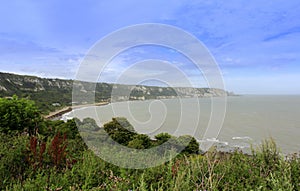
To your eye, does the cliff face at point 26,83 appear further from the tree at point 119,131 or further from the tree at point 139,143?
the tree at point 139,143

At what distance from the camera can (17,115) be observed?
9.02 m

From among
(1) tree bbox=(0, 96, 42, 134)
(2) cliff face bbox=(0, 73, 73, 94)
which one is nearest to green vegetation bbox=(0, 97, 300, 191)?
(1) tree bbox=(0, 96, 42, 134)

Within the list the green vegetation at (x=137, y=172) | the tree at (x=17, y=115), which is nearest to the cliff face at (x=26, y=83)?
the tree at (x=17, y=115)

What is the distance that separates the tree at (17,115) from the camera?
8.72 meters

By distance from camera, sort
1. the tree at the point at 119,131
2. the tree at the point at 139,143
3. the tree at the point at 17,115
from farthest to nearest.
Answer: the tree at the point at 119,131 → the tree at the point at 139,143 → the tree at the point at 17,115

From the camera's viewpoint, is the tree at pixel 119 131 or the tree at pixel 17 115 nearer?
the tree at pixel 17 115

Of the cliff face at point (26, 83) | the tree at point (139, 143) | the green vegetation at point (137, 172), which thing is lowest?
the tree at point (139, 143)

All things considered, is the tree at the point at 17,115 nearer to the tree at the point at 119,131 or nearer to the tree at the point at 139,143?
the tree at the point at 139,143

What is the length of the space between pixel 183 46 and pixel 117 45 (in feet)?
4.42

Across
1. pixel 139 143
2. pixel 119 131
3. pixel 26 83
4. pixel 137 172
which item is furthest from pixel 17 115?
pixel 26 83

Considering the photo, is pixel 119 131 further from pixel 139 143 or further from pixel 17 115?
pixel 17 115

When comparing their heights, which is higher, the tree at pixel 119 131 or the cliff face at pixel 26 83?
the cliff face at pixel 26 83

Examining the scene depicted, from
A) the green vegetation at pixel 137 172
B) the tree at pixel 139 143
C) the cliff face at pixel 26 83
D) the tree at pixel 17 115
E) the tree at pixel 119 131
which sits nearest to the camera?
the green vegetation at pixel 137 172

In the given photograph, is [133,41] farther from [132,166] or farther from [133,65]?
[132,166]
